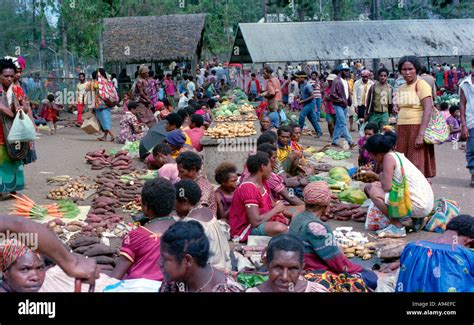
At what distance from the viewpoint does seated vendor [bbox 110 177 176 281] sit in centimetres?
417

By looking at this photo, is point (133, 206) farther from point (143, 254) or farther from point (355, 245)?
point (143, 254)

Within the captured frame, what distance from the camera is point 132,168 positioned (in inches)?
425

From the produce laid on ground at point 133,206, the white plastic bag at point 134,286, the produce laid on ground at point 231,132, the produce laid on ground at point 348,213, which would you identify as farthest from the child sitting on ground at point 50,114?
the white plastic bag at point 134,286

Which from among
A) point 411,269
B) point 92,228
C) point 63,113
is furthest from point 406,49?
point 411,269

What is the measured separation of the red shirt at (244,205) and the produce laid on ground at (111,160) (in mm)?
4854

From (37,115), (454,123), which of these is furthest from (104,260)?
(37,115)

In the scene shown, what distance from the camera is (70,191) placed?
8.87m

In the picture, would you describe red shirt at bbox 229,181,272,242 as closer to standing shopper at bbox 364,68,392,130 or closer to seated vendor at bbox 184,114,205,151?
seated vendor at bbox 184,114,205,151

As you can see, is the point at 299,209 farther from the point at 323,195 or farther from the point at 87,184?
the point at 87,184

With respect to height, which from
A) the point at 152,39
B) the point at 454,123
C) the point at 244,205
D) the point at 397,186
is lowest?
the point at 244,205

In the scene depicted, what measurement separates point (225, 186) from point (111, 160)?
5.15 m

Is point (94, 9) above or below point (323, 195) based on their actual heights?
above
